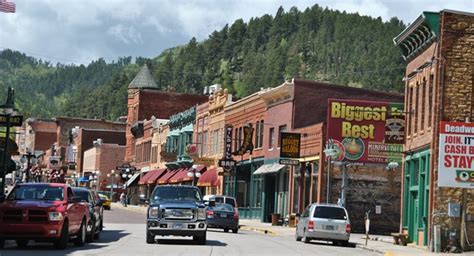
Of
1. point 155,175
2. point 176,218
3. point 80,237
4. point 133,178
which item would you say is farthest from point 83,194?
point 133,178

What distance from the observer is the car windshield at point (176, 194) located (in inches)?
1107

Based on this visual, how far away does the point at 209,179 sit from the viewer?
69.9m

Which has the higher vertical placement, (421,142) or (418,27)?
(418,27)

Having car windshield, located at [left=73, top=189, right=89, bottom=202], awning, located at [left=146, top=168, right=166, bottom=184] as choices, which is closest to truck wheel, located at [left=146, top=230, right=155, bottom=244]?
car windshield, located at [left=73, top=189, right=89, bottom=202]

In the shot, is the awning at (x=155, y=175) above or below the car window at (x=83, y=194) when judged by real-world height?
above

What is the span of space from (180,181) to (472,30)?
159 feet

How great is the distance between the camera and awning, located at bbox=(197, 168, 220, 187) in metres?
69.0

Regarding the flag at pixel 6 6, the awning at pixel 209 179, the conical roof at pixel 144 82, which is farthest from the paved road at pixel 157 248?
the conical roof at pixel 144 82

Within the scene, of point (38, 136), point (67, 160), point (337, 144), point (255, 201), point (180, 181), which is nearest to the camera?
point (337, 144)

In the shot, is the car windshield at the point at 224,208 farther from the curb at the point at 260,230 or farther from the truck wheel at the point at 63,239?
the truck wheel at the point at 63,239

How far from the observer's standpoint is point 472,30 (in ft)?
108

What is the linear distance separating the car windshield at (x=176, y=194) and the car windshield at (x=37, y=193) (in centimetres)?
399

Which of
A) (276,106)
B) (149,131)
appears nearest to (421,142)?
(276,106)

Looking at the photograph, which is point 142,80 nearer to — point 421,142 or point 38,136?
point 38,136
